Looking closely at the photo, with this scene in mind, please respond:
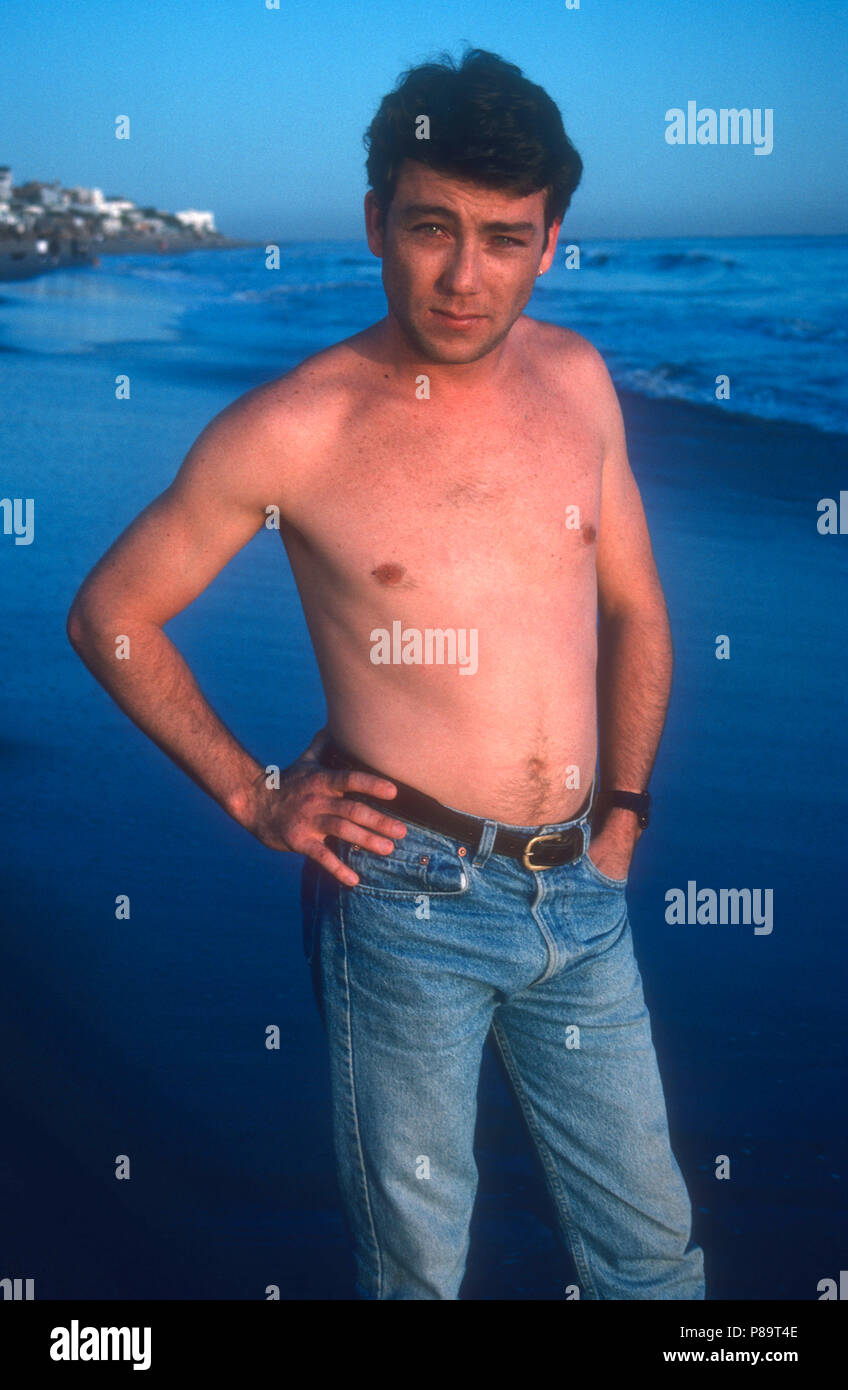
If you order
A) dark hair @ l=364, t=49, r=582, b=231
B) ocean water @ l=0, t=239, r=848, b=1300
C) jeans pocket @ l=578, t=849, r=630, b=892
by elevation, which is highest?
dark hair @ l=364, t=49, r=582, b=231

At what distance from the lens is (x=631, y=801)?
268 cm

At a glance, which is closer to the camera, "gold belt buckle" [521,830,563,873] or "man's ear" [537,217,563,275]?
"gold belt buckle" [521,830,563,873]

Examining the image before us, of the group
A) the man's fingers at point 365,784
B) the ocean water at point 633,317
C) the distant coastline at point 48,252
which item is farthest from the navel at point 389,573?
the distant coastline at point 48,252

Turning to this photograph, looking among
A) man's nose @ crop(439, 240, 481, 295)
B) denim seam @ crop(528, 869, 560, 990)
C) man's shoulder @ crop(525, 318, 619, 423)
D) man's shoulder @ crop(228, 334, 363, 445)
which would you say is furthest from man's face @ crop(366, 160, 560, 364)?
denim seam @ crop(528, 869, 560, 990)

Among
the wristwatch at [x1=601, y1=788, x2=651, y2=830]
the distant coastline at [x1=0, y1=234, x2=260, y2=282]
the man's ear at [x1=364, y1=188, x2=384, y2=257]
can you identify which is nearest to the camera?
the man's ear at [x1=364, y1=188, x2=384, y2=257]

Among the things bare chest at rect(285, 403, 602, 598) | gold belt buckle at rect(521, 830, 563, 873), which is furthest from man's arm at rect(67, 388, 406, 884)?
gold belt buckle at rect(521, 830, 563, 873)

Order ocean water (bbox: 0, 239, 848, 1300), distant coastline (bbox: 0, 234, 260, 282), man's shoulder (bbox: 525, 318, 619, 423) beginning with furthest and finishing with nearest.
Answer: distant coastline (bbox: 0, 234, 260, 282) → ocean water (bbox: 0, 239, 848, 1300) → man's shoulder (bbox: 525, 318, 619, 423)

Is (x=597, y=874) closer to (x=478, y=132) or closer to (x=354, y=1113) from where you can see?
(x=354, y=1113)

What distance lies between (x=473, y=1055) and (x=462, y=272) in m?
1.26

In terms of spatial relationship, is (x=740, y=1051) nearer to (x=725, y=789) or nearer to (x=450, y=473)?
(x=725, y=789)

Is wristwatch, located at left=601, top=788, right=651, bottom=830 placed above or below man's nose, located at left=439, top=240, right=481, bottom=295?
below

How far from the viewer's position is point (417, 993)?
2.20 meters

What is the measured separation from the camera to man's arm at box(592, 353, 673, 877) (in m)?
2.59

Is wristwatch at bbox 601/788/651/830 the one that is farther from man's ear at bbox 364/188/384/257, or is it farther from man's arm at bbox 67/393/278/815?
man's ear at bbox 364/188/384/257
